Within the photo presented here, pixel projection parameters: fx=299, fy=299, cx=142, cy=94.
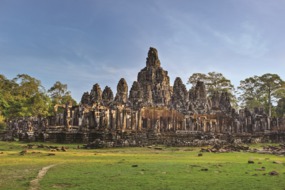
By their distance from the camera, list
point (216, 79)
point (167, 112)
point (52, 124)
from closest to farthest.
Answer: point (52, 124) → point (167, 112) → point (216, 79)

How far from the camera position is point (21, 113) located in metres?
43.7

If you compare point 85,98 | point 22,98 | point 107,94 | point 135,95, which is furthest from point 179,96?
point 22,98

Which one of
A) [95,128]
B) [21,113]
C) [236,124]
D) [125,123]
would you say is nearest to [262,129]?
[236,124]

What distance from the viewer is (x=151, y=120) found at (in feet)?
102

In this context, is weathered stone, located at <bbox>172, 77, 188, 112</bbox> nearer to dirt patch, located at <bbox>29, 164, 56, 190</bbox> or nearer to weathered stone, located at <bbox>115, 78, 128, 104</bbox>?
weathered stone, located at <bbox>115, 78, 128, 104</bbox>

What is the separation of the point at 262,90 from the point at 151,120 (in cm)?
3904

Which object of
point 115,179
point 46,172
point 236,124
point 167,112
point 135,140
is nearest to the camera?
point 115,179

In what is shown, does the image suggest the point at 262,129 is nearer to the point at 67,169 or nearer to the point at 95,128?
the point at 95,128

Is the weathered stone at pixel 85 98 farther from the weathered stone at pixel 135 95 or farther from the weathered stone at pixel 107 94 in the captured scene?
the weathered stone at pixel 135 95

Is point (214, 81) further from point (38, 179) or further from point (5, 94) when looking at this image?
point (38, 179)

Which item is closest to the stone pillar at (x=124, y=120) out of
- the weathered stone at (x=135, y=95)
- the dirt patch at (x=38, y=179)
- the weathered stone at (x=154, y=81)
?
the weathered stone at (x=135, y=95)

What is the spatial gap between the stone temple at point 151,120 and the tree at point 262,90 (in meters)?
19.3

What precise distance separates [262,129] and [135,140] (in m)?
21.5

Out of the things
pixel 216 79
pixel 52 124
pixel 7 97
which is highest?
pixel 216 79
